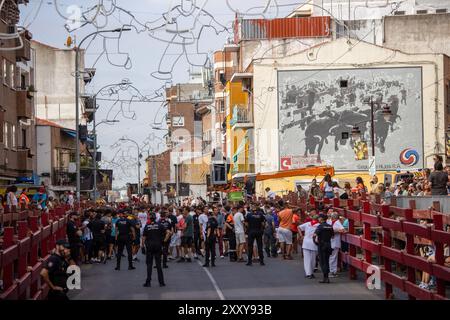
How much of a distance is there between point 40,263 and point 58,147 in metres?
54.4

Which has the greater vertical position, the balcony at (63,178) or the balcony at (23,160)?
the balcony at (23,160)

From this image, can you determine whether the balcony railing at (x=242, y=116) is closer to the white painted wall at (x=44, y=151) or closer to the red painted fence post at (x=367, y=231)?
the white painted wall at (x=44, y=151)

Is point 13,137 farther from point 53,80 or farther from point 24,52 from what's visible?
point 53,80

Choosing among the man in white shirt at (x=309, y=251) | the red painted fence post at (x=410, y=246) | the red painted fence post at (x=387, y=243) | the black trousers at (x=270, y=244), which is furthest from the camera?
the black trousers at (x=270, y=244)

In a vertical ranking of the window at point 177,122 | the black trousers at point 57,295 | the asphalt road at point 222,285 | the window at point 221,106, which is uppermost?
the window at point 177,122

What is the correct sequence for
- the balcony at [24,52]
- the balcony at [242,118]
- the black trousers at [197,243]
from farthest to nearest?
the balcony at [242,118] → the balcony at [24,52] → the black trousers at [197,243]

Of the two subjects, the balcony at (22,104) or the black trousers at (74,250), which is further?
the balcony at (22,104)

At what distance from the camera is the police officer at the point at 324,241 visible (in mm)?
24031

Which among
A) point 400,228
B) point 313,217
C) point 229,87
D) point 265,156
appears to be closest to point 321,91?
point 265,156

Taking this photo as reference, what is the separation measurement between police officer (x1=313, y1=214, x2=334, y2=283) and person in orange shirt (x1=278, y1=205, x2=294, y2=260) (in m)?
8.92

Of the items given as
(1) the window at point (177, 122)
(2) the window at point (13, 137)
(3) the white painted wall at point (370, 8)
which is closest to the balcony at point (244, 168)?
(3) the white painted wall at point (370, 8)

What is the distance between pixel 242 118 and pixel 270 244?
110 feet

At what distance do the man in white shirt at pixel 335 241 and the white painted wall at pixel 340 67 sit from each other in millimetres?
35716

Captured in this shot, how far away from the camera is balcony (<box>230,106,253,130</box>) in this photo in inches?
2662
